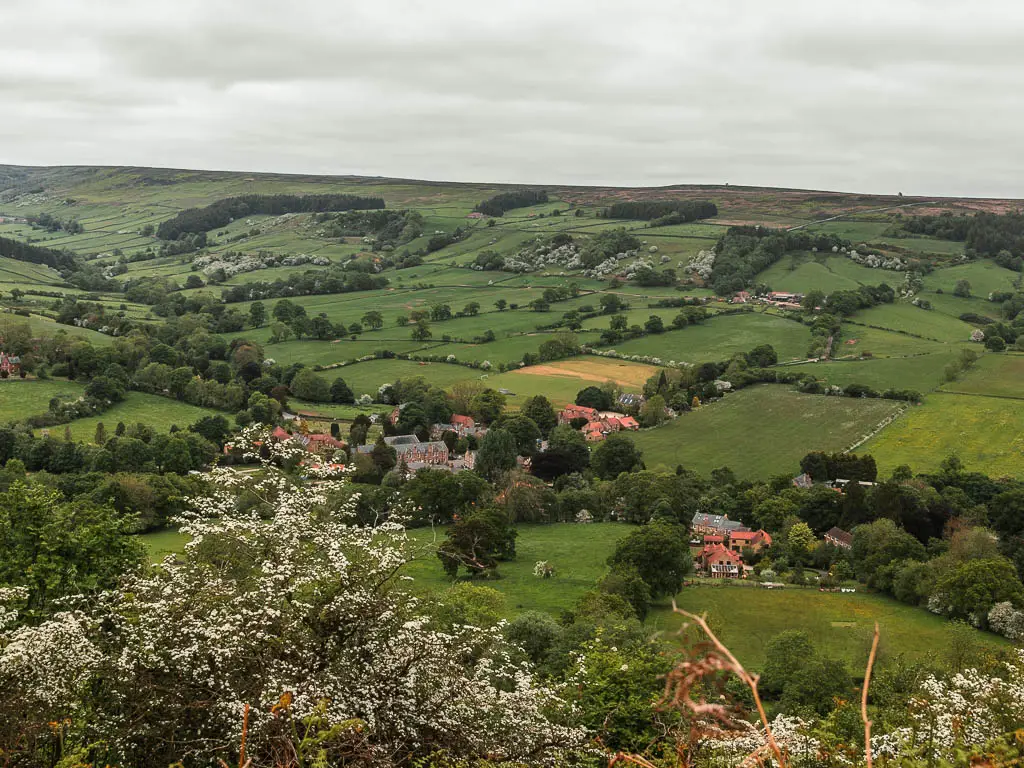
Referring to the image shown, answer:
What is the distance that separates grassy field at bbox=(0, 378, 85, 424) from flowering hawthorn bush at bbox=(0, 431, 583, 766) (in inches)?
2565

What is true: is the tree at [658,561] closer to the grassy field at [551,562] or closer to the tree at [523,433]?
the grassy field at [551,562]

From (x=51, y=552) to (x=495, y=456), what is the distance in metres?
47.9

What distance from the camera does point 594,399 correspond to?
87938 millimetres

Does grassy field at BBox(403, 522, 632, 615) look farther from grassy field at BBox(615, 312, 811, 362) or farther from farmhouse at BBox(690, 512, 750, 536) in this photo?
grassy field at BBox(615, 312, 811, 362)

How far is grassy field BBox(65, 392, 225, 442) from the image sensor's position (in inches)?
2813

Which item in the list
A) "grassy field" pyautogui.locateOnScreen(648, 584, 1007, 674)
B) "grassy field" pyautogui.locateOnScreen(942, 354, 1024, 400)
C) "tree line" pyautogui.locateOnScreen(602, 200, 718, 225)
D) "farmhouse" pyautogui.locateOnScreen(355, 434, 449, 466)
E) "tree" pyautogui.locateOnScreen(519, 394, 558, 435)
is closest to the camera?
"grassy field" pyautogui.locateOnScreen(648, 584, 1007, 674)

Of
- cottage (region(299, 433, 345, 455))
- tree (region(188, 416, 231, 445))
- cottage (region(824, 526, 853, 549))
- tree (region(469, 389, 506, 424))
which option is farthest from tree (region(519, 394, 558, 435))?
cottage (region(824, 526, 853, 549))

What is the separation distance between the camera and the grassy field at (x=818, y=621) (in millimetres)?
38219

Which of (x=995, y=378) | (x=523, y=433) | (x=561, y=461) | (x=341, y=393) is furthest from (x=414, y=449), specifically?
(x=995, y=378)

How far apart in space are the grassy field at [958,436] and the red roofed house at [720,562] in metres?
20.7

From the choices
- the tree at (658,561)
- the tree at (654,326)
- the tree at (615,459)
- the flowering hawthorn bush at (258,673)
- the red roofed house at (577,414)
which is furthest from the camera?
the tree at (654,326)

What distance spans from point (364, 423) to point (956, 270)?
10902cm

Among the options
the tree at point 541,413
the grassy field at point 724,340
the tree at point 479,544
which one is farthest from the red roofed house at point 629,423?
the tree at point 479,544

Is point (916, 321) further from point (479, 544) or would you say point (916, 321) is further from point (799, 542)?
point (479, 544)
